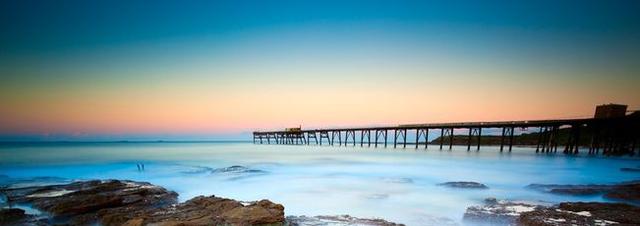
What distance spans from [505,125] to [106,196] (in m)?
35.4

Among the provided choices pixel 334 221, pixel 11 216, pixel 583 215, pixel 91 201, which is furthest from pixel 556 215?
pixel 11 216

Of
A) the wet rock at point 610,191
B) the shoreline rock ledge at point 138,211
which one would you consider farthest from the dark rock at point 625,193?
the shoreline rock ledge at point 138,211

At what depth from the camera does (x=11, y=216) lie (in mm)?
8398

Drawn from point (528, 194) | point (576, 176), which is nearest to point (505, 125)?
point (576, 176)

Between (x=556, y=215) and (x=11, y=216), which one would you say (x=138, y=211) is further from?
(x=556, y=215)

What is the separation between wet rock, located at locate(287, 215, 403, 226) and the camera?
25.8 ft

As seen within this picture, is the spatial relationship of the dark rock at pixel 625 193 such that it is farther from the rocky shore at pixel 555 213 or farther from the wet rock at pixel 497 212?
the wet rock at pixel 497 212

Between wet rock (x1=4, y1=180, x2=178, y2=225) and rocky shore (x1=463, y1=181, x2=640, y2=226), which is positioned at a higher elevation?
rocky shore (x1=463, y1=181, x2=640, y2=226)

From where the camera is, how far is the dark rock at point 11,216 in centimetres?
805

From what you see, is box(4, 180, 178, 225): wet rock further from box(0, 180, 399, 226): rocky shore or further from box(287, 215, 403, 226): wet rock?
box(287, 215, 403, 226): wet rock

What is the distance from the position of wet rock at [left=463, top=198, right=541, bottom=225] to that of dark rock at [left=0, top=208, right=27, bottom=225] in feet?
35.4

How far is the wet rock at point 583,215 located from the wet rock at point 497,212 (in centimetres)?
30

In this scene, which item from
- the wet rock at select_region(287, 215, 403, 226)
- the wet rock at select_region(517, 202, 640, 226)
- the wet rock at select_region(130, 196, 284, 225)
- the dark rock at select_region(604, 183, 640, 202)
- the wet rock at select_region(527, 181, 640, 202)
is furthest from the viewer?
the wet rock at select_region(527, 181, 640, 202)

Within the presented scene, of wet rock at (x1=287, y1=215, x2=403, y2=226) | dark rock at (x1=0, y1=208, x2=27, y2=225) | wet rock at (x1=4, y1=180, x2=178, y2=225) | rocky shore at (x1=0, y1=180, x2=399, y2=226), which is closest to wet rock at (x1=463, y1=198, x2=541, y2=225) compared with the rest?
wet rock at (x1=287, y1=215, x2=403, y2=226)
